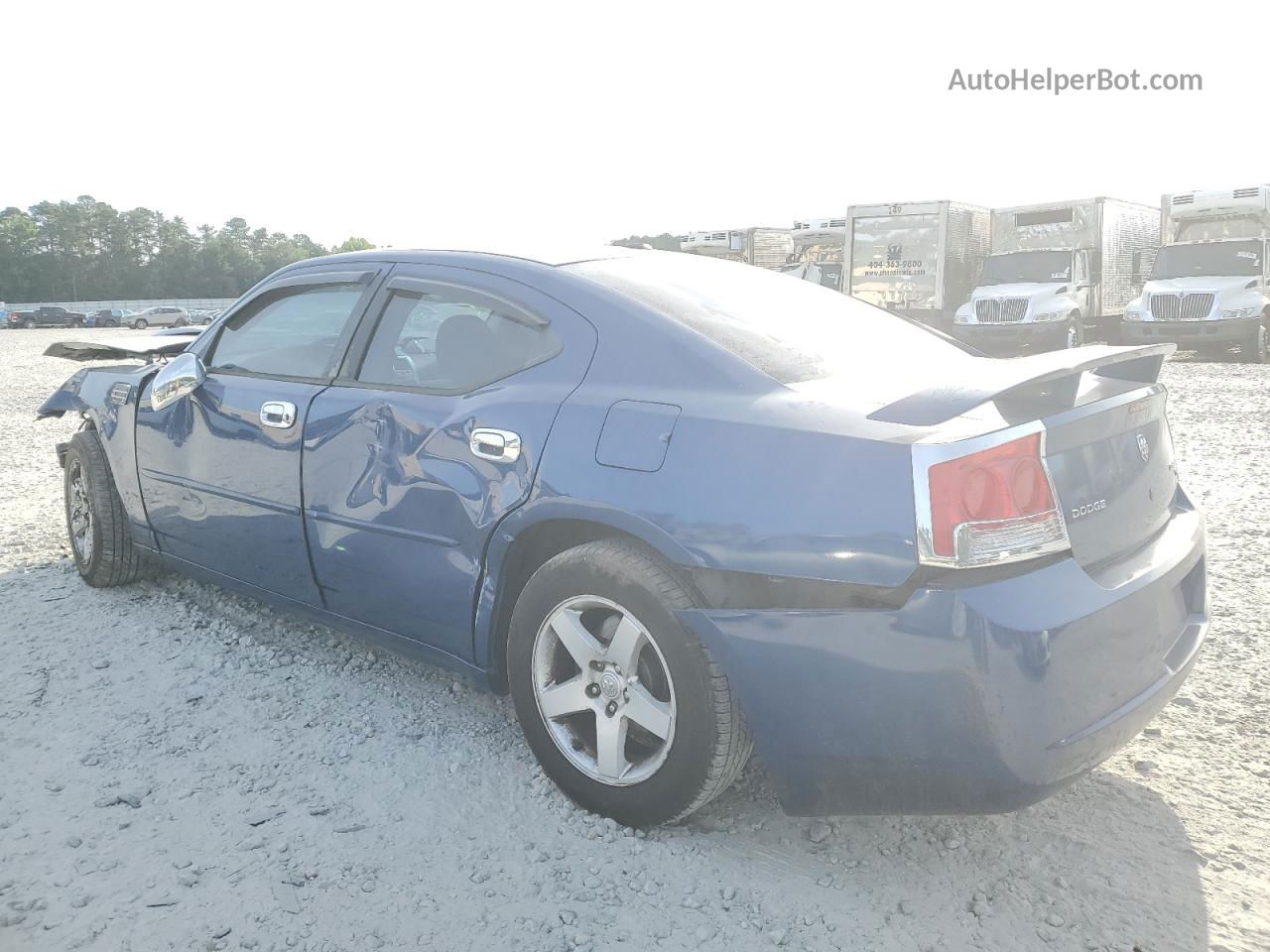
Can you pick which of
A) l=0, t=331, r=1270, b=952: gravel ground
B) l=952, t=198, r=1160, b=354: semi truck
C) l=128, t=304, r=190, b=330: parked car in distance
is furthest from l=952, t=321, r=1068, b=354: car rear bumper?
l=128, t=304, r=190, b=330: parked car in distance

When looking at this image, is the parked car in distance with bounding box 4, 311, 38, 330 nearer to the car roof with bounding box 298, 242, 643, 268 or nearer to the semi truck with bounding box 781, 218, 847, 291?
the semi truck with bounding box 781, 218, 847, 291

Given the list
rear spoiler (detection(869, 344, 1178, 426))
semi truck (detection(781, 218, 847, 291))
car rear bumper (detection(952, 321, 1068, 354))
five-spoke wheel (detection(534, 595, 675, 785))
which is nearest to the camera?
rear spoiler (detection(869, 344, 1178, 426))

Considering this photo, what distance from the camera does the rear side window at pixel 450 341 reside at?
286cm

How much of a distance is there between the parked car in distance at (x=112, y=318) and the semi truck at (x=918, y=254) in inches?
2032

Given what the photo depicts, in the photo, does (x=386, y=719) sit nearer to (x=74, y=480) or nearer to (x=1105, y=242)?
(x=74, y=480)

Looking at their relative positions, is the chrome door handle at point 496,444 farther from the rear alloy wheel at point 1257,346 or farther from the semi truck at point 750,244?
the semi truck at point 750,244

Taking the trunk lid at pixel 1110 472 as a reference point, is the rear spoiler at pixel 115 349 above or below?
above

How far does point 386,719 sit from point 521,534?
3.30ft

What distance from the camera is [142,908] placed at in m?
2.31

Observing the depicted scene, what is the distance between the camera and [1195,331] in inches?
653

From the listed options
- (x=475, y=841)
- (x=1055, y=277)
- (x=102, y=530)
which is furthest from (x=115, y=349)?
(x=1055, y=277)

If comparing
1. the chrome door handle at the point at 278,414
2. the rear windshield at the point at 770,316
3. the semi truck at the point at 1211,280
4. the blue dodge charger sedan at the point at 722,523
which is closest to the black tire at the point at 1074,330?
the semi truck at the point at 1211,280

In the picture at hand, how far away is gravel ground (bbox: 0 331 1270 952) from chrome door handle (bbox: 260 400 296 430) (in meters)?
0.94

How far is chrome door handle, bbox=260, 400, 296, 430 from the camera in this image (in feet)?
11.0
